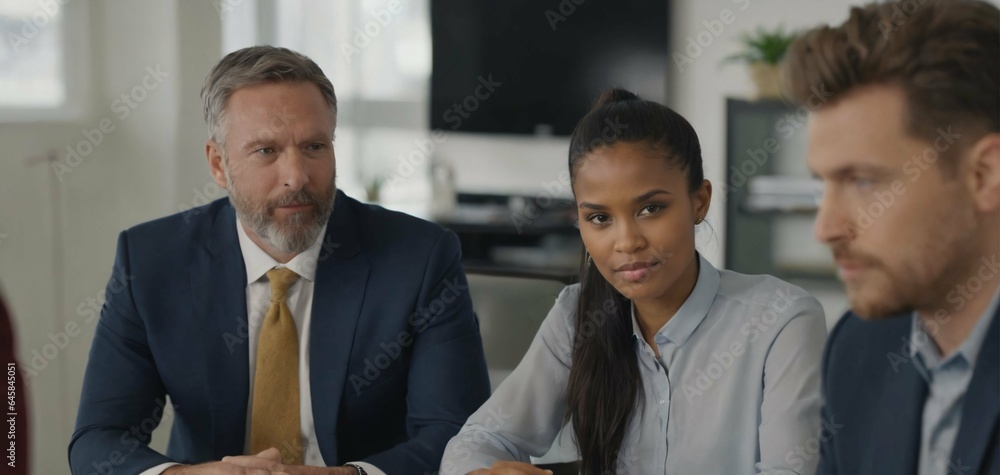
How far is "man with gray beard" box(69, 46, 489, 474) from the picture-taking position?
69.6 inches

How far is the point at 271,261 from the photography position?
1830 mm

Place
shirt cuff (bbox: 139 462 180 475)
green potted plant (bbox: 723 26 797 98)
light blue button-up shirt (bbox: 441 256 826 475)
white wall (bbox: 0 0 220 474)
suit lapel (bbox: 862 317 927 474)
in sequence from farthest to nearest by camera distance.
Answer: green potted plant (bbox: 723 26 797 98), white wall (bbox: 0 0 220 474), shirt cuff (bbox: 139 462 180 475), light blue button-up shirt (bbox: 441 256 826 475), suit lapel (bbox: 862 317 927 474)

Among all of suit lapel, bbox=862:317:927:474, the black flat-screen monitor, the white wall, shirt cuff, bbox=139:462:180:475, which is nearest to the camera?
suit lapel, bbox=862:317:927:474

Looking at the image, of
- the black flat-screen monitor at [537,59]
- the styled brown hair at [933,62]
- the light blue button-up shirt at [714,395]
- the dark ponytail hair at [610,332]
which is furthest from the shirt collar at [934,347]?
the black flat-screen monitor at [537,59]

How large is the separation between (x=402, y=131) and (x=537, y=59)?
1.08 meters

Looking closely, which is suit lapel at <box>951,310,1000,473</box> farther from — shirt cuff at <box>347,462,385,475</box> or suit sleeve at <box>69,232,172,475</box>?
suit sleeve at <box>69,232,172,475</box>

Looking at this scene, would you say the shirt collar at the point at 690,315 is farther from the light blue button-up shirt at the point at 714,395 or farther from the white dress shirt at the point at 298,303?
the white dress shirt at the point at 298,303

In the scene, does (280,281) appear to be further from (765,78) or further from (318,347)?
(765,78)

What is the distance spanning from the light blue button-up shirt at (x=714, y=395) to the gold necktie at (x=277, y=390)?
0.34 meters

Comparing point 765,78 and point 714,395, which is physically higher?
point 765,78

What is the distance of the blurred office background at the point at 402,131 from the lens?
11.9 feet

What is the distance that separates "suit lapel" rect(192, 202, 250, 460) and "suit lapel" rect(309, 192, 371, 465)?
0.13 metres

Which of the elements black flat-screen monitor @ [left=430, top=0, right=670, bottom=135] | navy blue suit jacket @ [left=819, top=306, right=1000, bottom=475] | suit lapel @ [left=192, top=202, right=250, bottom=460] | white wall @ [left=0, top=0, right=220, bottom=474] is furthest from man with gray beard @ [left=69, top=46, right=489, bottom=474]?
black flat-screen monitor @ [left=430, top=0, right=670, bottom=135]

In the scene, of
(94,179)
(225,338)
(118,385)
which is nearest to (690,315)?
(225,338)
